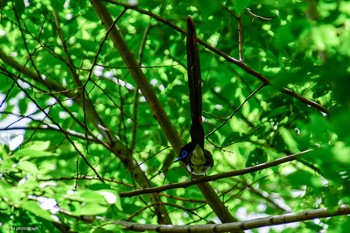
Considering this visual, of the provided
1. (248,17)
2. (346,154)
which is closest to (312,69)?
(346,154)

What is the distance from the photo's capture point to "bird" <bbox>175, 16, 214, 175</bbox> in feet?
8.09

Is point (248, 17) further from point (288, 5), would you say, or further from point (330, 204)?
point (330, 204)

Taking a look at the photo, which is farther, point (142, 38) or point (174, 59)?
point (142, 38)

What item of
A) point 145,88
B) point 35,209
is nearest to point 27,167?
point 35,209

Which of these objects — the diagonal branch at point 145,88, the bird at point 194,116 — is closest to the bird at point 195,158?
the bird at point 194,116

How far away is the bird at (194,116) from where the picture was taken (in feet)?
8.09

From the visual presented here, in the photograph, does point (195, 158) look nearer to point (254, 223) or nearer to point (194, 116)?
point (194, 116)

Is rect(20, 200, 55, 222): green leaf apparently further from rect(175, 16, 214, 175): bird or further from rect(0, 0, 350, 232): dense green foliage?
rect(175, 16, 214, 175): bird

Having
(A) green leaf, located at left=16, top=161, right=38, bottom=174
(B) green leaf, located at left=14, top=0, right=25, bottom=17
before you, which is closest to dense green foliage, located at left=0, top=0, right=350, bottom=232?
(B) green leaf, located at left=14, top=0, right=25, bottom=17

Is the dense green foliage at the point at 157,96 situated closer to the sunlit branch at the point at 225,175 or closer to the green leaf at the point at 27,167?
the sunlit branch at the point at 225,175

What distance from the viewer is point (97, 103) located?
424 cm

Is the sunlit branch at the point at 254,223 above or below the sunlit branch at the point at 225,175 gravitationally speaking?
below

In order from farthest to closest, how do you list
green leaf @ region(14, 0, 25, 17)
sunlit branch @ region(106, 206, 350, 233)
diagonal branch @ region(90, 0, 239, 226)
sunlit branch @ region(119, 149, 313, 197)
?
green leaf @ region(14, 0, 25, 17) → diagonal branch @ region(90, 0, 239, 226) → sunlit branch @ region(119, 149, 313, 197) → sunlit branch @ region(106, 206, 350, 233)

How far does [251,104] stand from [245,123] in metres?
0.53
